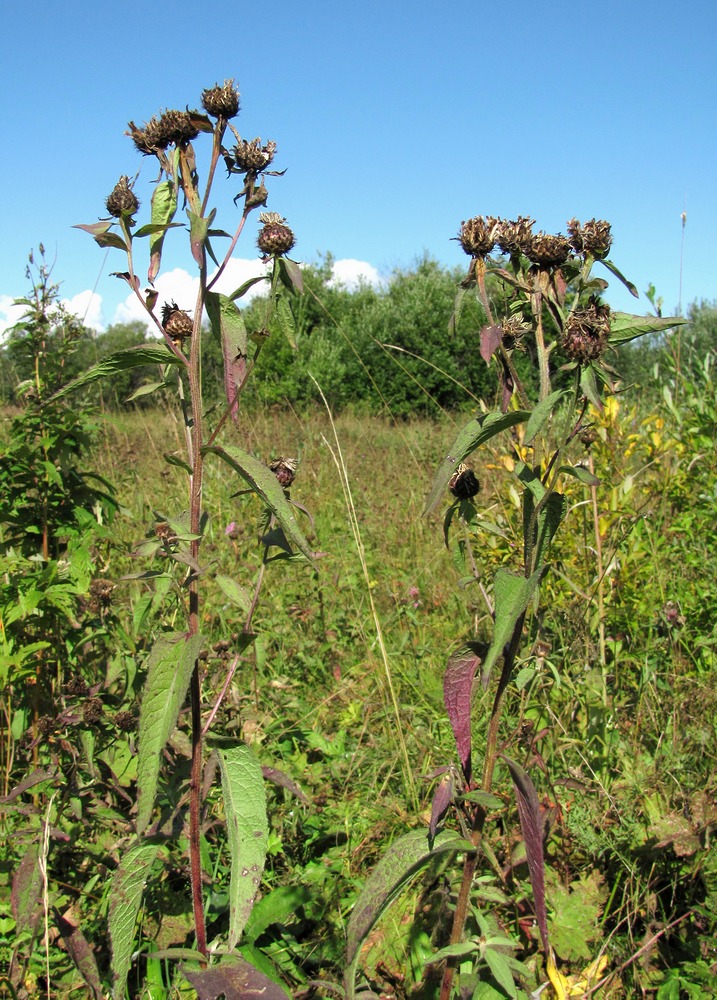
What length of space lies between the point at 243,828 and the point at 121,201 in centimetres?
A: 112

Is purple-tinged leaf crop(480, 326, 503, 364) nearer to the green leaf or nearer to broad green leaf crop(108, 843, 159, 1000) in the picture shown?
the green leaf

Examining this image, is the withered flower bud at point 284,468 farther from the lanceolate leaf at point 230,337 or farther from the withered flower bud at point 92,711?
the withered flower bud at point 92,711

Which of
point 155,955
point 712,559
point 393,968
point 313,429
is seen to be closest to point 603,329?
point 155,955

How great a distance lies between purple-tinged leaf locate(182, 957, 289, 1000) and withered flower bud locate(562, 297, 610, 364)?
3.56ft

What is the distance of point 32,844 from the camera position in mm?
1532

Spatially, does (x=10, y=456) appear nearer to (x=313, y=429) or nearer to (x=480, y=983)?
(x=480, y=983)

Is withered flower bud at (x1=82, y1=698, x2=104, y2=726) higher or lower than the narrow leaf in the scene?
higher

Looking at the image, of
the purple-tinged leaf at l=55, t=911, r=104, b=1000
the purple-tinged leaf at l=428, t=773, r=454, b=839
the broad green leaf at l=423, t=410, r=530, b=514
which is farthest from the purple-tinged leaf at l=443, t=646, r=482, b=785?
the purple-tinged leaf at l=55, t=911, r=104, b=1000

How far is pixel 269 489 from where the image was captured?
Result: 1.05 meters

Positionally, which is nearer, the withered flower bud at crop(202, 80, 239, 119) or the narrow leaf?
the narrow leaf

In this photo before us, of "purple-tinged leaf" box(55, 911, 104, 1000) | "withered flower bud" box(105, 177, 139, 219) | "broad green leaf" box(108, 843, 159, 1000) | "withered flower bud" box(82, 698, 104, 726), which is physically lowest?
"purple-tinged leaf" box(55, 911, 104, 1000)

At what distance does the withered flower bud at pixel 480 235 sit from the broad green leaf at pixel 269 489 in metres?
0.52

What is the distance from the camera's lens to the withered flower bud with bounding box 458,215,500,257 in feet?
3.94

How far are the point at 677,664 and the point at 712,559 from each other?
2.09 ft
